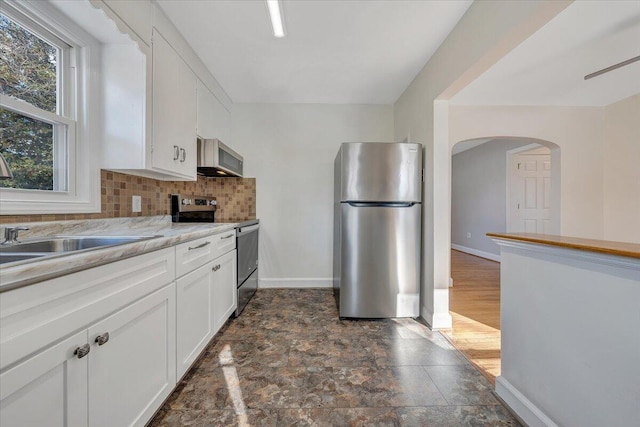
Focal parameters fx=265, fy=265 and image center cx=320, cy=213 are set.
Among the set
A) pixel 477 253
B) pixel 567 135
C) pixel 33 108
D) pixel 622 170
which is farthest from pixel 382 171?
pixel 477 253

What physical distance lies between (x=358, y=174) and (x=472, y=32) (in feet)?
4.11

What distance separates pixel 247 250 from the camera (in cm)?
275

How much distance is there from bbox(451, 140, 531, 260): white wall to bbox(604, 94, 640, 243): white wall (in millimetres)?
1344

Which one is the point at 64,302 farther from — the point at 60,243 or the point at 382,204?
the point at 382,204

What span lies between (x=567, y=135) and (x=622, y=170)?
0.73 meters

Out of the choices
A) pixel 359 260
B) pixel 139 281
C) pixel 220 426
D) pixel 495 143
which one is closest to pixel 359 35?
pixel 359 260

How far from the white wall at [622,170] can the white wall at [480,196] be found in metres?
1.34

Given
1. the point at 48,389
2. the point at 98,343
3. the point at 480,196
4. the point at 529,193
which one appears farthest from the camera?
the point at 480,196

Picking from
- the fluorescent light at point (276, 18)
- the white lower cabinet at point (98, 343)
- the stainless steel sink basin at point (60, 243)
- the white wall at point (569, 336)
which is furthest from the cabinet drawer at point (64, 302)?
the white wall at point (569, 336)

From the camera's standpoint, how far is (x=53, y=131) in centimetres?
148

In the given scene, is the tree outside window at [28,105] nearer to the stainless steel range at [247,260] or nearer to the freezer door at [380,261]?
the stainless steel range at [247,260]

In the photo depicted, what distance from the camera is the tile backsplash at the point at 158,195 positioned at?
1.69 metres

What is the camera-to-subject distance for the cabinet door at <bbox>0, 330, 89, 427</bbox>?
65 centimetres

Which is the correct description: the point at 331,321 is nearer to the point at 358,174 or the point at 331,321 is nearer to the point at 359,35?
the point at 358,174
